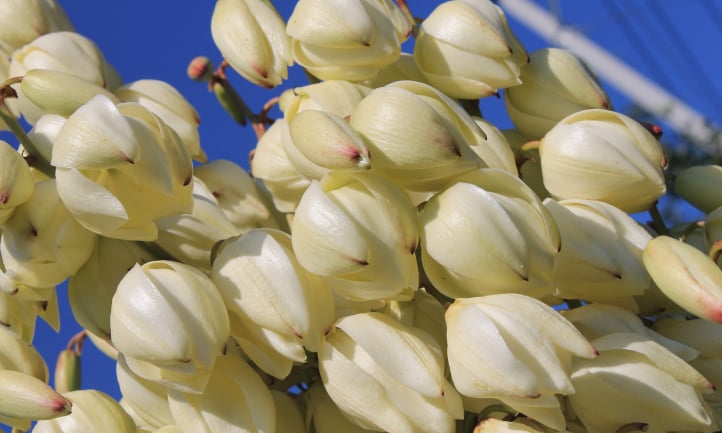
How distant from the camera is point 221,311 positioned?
42 centimetres

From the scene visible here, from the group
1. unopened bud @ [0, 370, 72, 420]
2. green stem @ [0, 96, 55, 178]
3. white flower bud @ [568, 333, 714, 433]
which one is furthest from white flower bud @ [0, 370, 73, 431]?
white flower bud @ [568, 333, 714, 433]

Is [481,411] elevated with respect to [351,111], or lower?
lower

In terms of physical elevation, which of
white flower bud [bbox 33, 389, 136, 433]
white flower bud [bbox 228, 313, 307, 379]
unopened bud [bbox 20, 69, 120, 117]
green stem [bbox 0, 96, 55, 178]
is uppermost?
unopened bud [bbox 20, 69, 120, 117]

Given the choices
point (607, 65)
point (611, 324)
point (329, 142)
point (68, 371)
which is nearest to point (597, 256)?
point (611, 324)

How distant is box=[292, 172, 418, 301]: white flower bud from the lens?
0.42m

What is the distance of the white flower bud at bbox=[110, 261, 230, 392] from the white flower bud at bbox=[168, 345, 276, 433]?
17mm

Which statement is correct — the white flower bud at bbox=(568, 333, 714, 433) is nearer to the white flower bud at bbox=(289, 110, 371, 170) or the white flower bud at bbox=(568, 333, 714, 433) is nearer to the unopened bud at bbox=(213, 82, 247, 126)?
the white flower bud at bbox=(289, 110, 371, 170)

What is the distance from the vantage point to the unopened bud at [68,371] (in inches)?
25.0

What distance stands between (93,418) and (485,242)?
209mm

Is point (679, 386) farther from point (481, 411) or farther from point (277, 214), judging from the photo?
point (277, 214)

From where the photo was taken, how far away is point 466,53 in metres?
0.57

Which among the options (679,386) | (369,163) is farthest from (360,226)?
(679,386)

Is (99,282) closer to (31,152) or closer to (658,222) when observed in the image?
(31,152)

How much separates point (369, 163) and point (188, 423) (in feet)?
0.47
